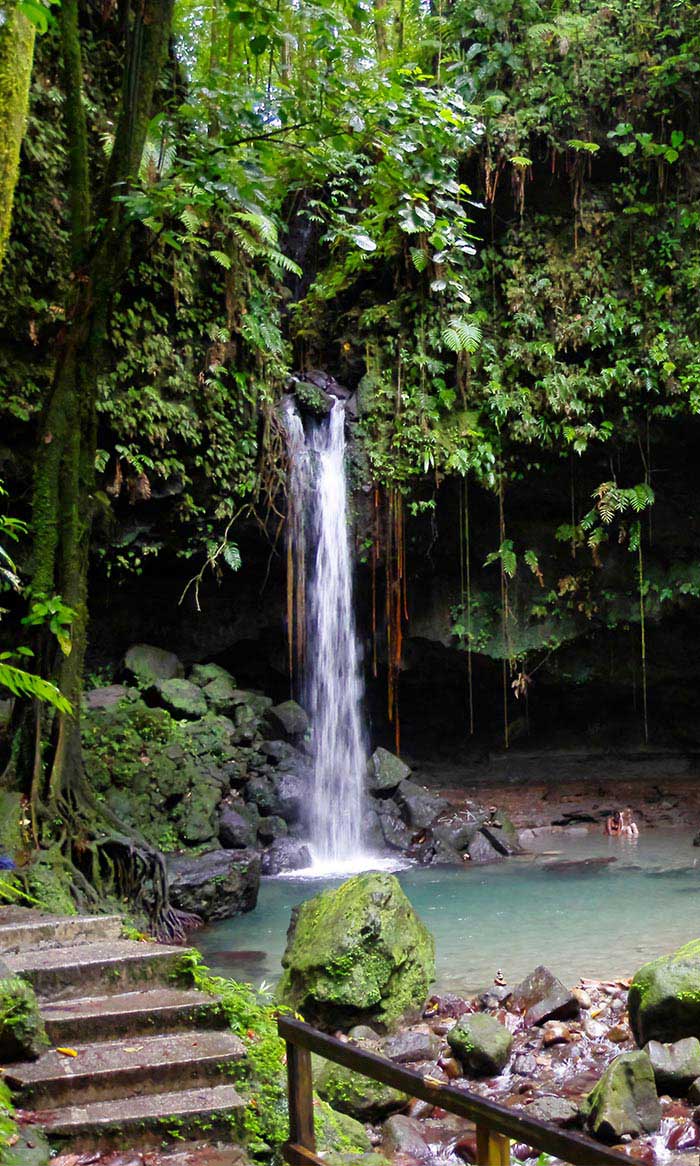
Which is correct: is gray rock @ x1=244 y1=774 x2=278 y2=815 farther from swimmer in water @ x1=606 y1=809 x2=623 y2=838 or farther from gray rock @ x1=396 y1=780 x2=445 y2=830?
swimmer in water @ x1=606 y1=809 x2=623 y2=838

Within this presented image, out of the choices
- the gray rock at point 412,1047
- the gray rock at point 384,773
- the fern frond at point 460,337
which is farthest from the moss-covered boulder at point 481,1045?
the fern frond at point 460,337

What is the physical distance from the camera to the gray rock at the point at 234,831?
1038 centimetres

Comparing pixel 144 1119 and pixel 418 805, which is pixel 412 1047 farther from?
pixel 418 805

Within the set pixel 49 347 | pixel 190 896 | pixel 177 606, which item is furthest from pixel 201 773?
pixel 49 347

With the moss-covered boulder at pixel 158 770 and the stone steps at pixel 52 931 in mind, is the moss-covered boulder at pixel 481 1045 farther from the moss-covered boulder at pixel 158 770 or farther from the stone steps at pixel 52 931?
the moss-covered boulder at pixel 158 770

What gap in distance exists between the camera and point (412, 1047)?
5434mm

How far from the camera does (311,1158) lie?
294 cm

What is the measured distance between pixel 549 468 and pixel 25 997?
34.2 ft

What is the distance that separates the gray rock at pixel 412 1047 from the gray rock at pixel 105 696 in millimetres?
6379

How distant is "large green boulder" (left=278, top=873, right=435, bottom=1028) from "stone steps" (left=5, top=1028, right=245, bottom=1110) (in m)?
2.29

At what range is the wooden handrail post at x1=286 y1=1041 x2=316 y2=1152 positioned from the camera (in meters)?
3.04

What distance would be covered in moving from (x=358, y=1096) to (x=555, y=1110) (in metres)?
0.98

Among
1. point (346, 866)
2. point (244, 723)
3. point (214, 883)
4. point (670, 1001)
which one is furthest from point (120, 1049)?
point (244, 723)

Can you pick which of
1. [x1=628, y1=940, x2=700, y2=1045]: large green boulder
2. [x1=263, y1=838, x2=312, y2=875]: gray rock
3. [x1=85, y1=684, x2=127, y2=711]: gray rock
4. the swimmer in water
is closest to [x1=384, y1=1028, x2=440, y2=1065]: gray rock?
[x1=628, y1=940, x2=700, y2=1045]: large green boulder
